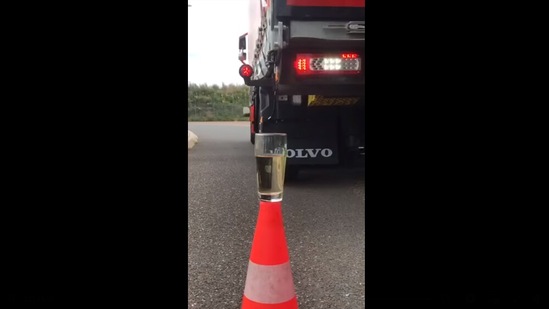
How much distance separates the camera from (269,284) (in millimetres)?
1951

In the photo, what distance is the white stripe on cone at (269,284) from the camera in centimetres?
195

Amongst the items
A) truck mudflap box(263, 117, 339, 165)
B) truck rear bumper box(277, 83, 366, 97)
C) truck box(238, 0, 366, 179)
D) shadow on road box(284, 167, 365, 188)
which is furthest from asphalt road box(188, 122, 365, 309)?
truck rear bumper box(277, 83, 366, 97)

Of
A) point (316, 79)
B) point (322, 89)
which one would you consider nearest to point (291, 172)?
point (322, 89)

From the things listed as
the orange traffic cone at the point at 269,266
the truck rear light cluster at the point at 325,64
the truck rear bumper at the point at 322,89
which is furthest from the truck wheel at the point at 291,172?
the orange traffic cone at the point at 269,266

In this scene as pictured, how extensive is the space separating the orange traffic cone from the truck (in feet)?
7.38

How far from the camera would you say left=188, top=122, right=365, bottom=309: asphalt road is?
95.9 inches

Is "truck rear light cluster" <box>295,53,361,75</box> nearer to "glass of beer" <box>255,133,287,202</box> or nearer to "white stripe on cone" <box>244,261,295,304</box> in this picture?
"glass of beer" <box>255,133,287,202</box>

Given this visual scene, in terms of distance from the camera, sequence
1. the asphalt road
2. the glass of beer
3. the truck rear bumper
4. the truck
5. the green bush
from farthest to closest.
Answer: the green bush < the truck rear bumper < the truck < the asphalt road < the glass of beer

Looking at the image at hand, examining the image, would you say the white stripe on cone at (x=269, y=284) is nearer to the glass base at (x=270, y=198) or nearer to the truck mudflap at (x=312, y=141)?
the glass base at (x=270, y=198)

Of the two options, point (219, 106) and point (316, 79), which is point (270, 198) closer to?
point (316, 79)

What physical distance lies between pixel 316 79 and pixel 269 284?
9.47 ft

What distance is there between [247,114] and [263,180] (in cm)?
968

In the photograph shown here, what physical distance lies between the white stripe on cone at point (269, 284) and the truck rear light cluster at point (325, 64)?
2.79 metres
